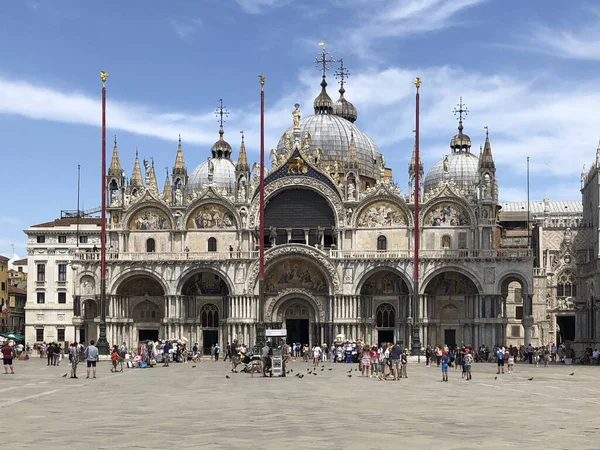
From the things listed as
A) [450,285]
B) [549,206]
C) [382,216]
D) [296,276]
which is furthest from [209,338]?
[549,206]

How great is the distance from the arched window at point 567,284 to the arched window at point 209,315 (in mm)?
32116

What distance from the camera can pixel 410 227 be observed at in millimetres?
80375

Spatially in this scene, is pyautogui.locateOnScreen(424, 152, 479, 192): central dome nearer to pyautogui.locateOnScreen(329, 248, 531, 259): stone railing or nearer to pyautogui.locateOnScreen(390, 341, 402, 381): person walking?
pyautogui.locateOnScreen(329, 248, 531, 259): stone railing

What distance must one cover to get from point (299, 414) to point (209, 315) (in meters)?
57.8

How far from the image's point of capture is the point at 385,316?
268 ft

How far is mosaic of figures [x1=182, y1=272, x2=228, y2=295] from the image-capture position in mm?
83188

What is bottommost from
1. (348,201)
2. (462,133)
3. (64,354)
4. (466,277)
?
(64,354)

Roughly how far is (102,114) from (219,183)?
3940 cm

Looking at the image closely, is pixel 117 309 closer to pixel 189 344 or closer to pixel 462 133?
pixel 189 344

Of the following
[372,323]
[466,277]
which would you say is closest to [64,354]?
[372,323]

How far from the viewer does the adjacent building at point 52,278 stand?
102 metres

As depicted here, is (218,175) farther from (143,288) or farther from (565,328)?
(565,328)

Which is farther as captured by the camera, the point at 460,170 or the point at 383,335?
the point at 460,170

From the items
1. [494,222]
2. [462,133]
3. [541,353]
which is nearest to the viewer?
[541,353]
